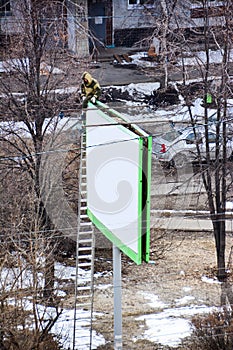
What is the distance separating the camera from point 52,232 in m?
10.3

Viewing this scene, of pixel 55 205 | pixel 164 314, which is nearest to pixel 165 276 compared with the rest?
pixel 164 314

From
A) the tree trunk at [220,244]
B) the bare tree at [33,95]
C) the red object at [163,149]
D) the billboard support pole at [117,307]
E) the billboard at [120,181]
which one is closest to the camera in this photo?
the billboard at [120,181]

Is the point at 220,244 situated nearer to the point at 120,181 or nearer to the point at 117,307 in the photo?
the point at 117,307

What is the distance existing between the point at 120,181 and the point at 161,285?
4.06 m

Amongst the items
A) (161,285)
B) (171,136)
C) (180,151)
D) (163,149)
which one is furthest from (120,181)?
(171,136)

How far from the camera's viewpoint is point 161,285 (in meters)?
11.2

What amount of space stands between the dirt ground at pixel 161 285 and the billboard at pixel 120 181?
7.16 feet

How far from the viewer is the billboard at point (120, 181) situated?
7074 millimetres

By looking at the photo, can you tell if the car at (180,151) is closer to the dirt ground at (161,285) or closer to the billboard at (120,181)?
the dirt ground at (161,285)

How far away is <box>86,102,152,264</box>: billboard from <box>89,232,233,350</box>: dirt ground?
7.16ft

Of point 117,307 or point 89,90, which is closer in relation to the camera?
point 117,307

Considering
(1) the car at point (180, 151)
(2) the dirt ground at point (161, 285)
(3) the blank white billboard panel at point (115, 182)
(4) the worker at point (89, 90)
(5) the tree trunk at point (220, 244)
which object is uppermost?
(4) the worker at point (89, 90)

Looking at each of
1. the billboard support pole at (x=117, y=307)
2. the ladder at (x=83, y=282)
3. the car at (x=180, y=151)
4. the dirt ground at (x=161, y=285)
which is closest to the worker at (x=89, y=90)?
the ladder at (x=83, y=282)

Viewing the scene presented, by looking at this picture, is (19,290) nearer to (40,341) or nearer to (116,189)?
(40,341)
